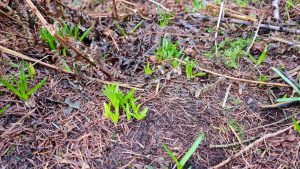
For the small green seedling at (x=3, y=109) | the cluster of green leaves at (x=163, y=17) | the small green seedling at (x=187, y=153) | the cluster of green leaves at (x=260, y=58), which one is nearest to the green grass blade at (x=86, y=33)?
the cluster of green leaves at (x=163, y=17)

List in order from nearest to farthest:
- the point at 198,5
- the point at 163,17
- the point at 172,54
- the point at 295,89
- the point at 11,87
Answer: the point at 11,87
the point at 295,89
the point at 172,54
the point at 163,17
the point at 198,5

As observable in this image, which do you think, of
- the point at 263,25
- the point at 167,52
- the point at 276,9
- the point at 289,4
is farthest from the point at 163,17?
the point at 289,4

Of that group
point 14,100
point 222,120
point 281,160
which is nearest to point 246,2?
point 222,120

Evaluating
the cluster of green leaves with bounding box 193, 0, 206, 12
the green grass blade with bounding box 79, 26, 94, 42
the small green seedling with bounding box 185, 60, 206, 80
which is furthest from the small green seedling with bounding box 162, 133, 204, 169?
the cluster of green leaves with bounding box 193, 0, 206, 12

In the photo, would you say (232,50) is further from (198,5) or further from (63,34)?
(63,34)

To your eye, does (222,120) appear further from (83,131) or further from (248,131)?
(83,131)

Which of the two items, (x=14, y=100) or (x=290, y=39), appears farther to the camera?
(x=290, y=39)

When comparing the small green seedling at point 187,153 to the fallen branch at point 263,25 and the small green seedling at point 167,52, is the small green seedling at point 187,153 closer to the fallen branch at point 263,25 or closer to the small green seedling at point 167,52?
the small green seedling at point 167,52
